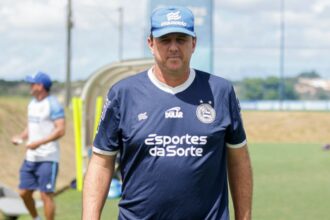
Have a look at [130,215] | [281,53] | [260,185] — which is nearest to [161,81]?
[130,215]

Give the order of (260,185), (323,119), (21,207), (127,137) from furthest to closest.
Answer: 1. (323,119)
2. (260,185)
3. (21,207)
4. (127,137)

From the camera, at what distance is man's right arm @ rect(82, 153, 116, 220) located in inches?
164

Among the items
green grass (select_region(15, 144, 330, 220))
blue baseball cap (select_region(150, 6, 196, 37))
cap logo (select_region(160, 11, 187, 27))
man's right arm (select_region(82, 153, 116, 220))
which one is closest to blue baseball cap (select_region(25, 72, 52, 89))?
green grass (select_region(15, 144, 330, 220))

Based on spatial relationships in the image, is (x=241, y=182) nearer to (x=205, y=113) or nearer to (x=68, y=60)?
(x=205, y=113)

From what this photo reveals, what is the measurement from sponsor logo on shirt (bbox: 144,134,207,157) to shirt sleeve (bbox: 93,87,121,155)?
0.65ft

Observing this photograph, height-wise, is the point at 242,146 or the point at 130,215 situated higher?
the point at 242,146

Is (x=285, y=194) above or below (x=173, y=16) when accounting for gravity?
A: below

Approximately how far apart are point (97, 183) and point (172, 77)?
70cm

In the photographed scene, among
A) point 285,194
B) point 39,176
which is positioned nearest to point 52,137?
point 39,176

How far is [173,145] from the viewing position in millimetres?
3979

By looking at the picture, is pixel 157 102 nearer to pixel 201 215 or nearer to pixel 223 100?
pixel 223 100

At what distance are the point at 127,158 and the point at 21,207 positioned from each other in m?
7.73

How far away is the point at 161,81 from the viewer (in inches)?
161

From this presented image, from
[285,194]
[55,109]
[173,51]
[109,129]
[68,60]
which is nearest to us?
[173,51]
